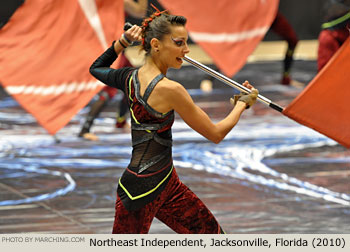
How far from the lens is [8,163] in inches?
223

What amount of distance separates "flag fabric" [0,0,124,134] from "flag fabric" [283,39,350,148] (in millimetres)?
1803

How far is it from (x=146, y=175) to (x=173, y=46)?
542mm

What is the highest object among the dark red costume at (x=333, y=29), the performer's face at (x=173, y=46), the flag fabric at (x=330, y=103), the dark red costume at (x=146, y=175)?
the dark red costume at (x=333, y=29)

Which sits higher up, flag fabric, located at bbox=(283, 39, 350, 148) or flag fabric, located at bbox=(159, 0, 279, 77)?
flag fabric, located at bbox=(159, 0, 279, 77)

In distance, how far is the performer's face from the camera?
2.81 m

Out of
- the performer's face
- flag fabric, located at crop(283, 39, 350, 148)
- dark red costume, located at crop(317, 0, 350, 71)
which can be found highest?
dark red costume, located at crop(317, 0, 350, 71)

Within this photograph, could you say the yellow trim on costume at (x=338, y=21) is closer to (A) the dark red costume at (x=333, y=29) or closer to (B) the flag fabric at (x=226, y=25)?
(A) the dark red costume at (x=333, y=29)

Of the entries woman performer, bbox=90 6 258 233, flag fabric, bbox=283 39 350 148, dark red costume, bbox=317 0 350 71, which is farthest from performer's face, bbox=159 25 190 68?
dark red costume, bbox=317 0 350 71

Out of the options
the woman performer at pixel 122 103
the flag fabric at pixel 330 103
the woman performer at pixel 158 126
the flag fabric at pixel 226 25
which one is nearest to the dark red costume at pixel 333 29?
the flag fabric at pixel 226 25

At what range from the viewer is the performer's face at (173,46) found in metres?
2.81

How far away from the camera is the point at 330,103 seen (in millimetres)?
3875

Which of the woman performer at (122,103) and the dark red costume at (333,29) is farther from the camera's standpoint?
the woman performer at (122,103)

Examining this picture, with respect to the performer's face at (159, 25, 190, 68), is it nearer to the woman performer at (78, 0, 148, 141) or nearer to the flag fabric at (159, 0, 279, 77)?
the flag fabric at (159, 0, 279, 77)

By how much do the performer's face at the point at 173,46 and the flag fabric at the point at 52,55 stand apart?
2200 mm
